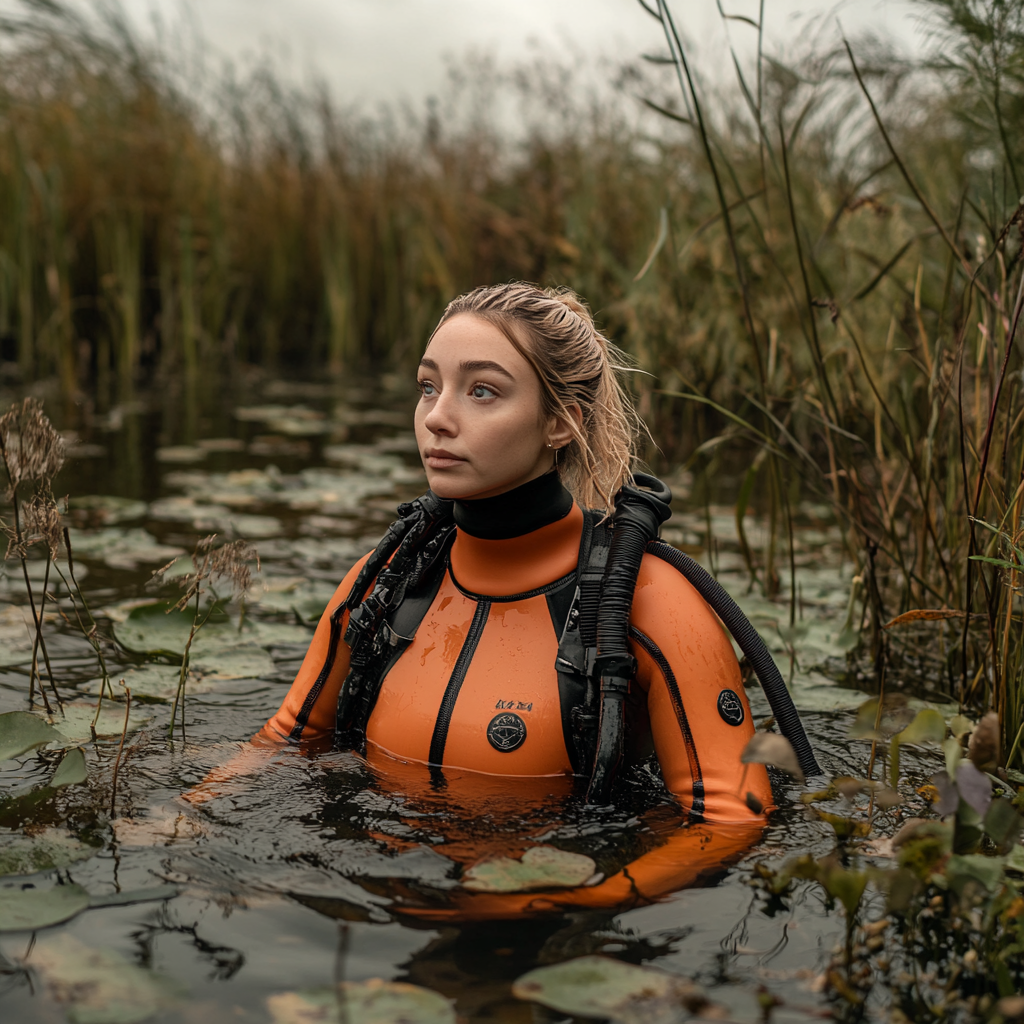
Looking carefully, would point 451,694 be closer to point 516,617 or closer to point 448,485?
point 516,617

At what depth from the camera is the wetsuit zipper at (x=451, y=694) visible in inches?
79.6

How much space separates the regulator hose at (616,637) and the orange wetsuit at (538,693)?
0.23 ft

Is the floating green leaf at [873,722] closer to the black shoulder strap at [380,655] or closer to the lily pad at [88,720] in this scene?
the black shoulder strap at [380,655]

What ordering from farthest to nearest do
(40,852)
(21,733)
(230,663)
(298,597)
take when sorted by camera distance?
(298,597) < (230,663) < (21,733) < (40,852)

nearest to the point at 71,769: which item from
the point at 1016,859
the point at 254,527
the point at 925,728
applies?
the point at 925,728

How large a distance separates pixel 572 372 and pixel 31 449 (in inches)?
39.4

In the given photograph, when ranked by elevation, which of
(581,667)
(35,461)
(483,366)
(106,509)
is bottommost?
(106,509)

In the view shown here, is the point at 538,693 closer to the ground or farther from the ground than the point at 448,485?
→ closer to the ground

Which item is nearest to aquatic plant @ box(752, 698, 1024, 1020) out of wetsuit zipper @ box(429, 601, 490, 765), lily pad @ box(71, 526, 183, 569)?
wetsuit zipper @ box(429, 601, 490, 765)

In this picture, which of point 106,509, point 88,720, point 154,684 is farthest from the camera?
point 106,509

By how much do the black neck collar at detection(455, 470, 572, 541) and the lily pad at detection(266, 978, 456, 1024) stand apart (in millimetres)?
887

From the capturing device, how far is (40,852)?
1.72 metres

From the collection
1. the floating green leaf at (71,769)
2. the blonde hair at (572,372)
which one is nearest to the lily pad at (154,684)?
the floating green leaf at (71,769)

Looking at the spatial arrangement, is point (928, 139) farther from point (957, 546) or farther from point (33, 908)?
point (33, 908)
